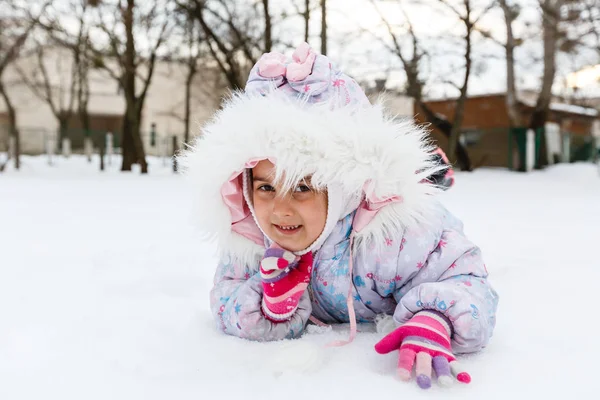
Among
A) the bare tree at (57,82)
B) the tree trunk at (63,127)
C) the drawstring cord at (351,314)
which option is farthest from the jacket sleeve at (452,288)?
the bare tree at (57,82)

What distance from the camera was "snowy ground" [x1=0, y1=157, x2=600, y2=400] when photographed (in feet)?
4.08

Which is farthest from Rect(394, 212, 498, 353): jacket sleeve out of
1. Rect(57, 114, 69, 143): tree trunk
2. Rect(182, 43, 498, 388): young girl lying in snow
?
Rect(57, 114, 69, 143): tree trunk

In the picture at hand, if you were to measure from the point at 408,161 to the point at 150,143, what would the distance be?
21487 millimetres

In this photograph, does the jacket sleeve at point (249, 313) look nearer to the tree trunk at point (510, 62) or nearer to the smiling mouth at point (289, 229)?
the smiling mouth at point (289, 229)

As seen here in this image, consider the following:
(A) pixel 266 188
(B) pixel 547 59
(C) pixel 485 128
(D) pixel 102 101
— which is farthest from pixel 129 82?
(D) pixel 102 101

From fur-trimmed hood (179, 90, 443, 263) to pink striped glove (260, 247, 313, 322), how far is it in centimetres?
20

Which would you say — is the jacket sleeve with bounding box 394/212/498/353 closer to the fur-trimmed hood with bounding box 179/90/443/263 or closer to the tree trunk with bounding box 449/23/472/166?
the fur-trimmed hood with bounding box 179/90/443/263

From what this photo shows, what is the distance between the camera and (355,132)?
1445 millimetres

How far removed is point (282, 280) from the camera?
1.49 metres

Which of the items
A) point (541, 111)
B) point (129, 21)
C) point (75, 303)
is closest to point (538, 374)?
point (75, 303)

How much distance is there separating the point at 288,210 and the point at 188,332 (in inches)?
20.9

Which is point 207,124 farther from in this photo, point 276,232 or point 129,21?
point 129,21

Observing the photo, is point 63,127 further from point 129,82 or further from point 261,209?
point 261,209

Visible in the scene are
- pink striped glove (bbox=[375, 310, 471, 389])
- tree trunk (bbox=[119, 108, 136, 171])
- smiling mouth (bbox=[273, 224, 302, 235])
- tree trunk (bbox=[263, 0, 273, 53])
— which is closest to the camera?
pink striped glove (bbox=[375, 310, 471, 389])
